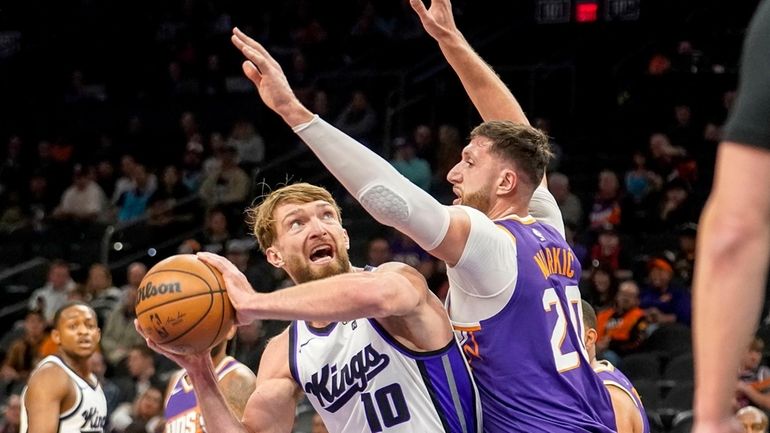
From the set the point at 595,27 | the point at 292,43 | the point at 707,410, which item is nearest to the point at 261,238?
the point at 707,410

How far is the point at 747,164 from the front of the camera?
185 centimetres

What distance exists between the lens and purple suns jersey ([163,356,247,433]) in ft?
20.9

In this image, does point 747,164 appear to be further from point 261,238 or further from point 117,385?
point 117,385

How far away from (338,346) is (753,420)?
15.9 feet

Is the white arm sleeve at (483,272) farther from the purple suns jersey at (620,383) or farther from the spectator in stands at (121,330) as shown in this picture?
the spectator in stands at (121,330)

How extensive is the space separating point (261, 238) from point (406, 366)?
95 cm

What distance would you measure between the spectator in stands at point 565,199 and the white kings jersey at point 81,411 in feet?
19.5

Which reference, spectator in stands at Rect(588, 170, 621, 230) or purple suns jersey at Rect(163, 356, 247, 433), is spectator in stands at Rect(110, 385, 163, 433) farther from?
spectator in stands at Rect(588, 170, 621, 230)

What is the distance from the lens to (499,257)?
3.94 meters

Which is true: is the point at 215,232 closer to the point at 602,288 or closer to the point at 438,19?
the point at 602,288

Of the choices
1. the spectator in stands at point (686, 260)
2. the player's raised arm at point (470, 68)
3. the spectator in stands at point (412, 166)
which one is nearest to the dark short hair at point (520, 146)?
the player's raised arm at point (470, 68)

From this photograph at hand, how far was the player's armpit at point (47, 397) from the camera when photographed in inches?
296

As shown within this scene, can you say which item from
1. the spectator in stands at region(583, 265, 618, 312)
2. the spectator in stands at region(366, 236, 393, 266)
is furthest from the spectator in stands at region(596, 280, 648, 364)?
the spectator in stands at region(366, 236, 393, 266)

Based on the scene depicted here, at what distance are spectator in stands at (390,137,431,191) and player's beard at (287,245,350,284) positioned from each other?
8.96 meters
